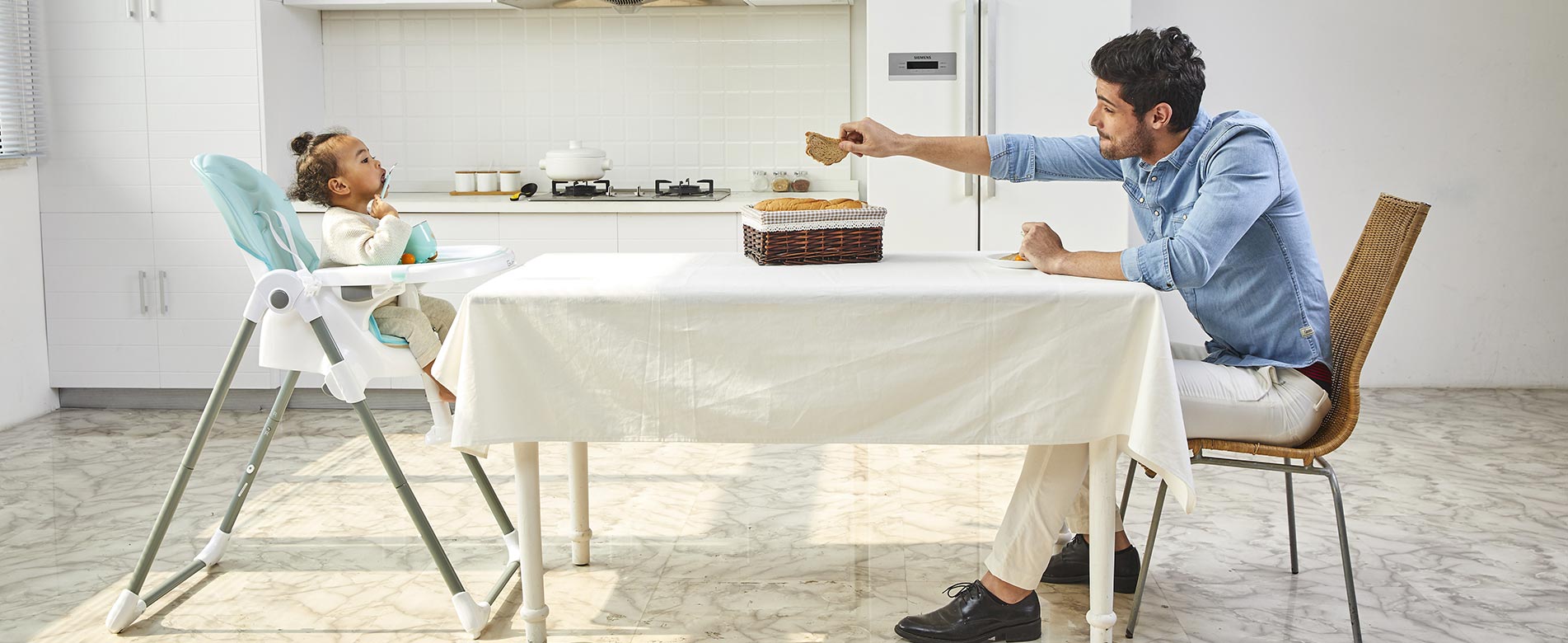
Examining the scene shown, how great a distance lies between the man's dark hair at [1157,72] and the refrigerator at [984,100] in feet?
5.67

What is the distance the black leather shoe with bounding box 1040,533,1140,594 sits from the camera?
2.79m

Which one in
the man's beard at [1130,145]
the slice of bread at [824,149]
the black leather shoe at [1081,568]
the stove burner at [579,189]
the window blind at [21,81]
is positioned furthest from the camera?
the stove burner at [579,189]

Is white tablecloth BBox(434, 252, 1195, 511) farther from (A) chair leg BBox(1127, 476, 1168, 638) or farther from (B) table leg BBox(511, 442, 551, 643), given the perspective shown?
(A) chair leg BBox(1127, 476, 1168, 638)

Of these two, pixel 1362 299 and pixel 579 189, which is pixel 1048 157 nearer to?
pixel 1362 299

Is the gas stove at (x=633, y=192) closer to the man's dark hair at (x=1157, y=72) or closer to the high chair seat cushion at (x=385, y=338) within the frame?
the high chair seat cushion at (x=385, y=338)

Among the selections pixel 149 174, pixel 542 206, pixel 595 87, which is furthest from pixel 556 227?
pixel 149 174

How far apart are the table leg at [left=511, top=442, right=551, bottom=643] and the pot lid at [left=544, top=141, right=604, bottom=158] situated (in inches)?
95.4

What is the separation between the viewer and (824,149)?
2699 millimetres

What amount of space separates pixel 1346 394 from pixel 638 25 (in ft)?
11.1

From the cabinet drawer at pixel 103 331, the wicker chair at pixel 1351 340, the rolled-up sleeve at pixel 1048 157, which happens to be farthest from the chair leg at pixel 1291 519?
the cabinet drawer at pixel 103 331

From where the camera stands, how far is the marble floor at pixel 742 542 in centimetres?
264

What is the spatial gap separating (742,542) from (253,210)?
4.56ft

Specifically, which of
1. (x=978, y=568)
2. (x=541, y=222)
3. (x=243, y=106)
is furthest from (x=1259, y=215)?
(x=243, y=106)

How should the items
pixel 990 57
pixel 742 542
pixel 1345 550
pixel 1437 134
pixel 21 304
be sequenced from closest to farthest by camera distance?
pixel 1345 550
pixel 742 542
pixel 990 57
pixel 21 304
pixel 1437 134
